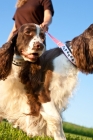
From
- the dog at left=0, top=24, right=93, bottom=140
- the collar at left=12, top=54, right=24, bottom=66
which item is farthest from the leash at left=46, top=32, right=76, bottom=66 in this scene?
the collar at left=12, top=54, right=24, bottom=66

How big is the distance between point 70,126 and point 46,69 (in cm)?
840

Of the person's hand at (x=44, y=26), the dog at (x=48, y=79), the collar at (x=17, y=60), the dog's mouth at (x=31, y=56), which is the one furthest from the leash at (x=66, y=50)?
the collar at (x=17, y=60)

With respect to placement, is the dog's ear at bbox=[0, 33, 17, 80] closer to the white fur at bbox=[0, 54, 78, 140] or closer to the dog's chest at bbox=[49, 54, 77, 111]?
the white fur at bbox=[0, 54, 78, 140]

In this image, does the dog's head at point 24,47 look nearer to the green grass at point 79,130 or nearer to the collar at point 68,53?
the collar at point 68,53

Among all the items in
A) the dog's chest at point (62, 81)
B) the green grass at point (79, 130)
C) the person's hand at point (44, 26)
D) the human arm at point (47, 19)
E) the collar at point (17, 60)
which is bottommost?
the green grass at point (79, 130)

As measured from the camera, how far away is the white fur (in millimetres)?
5848

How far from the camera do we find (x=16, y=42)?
5941 mm

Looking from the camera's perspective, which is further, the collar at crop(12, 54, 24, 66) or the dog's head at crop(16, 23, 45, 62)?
the collar at crop(12, 54, 24, 66)

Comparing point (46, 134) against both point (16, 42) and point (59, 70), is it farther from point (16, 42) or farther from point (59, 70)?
point (16, 42)

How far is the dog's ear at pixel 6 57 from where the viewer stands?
232 inches

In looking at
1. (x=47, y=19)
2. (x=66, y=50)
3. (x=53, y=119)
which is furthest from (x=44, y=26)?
(x=53, y=119)

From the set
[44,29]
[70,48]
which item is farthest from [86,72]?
[44,29]

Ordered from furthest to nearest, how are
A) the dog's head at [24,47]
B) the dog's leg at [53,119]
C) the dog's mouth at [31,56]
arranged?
the dog's leg at [53,119], the dog's mouth at [31,56], the dog's head at [24,47]

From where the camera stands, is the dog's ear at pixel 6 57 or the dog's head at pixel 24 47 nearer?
the dog's head at pixel 24 47
